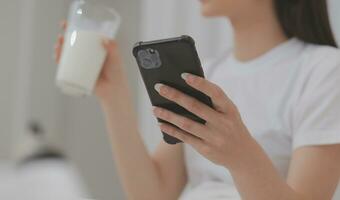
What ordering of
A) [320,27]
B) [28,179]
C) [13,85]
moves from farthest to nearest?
[13,85]
[320,27]
[28,179]

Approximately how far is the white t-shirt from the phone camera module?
271mm

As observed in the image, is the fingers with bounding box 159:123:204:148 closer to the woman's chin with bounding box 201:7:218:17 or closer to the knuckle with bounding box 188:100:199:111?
the knuckle with bounding box 188:100:199:111

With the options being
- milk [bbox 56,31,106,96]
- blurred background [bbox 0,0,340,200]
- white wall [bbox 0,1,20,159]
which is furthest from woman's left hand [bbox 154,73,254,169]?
white wall [bbox 0,1,20,159]

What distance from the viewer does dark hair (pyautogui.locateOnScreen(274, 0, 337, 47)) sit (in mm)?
877

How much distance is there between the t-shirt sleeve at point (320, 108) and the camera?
2.43ft

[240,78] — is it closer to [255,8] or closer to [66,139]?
[255,8]

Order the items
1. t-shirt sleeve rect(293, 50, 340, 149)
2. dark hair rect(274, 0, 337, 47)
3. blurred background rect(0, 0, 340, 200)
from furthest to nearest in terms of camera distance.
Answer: blurred background rect(0, 0, 340, 200) < dark hair rect(274, 0, 337, 47) < t-shirt sleeve rect(293, 50, 340, 149)

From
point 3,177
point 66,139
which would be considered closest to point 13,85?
point 66,139

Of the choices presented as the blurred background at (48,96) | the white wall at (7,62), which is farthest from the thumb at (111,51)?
the white wall at (7,62)

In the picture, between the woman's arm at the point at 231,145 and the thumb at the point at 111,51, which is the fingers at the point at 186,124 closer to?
the woman's arm at the point at 231,145

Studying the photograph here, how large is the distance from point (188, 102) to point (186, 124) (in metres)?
0.03

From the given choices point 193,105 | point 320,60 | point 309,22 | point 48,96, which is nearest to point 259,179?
point 193,105

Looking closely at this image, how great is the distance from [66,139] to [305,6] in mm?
1209

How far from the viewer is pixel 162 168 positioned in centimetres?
97
